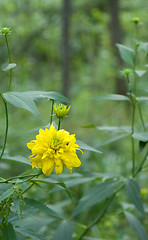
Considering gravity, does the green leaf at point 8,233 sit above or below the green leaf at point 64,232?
above

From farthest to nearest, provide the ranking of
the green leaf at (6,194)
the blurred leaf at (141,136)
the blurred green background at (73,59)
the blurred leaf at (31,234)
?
1. the blurred green background at (73,59)
2. the blurred leaf at (141,136)
3. the blurred leaf at (31,234)
4. the green leaf at (6,194)

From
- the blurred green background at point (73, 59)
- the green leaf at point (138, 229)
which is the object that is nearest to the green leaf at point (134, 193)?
the green leaf at point (138, 229)

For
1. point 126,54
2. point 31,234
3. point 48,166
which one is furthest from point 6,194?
point 126,54

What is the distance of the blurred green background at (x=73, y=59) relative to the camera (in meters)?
2.96

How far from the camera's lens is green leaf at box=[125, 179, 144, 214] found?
3.04 ft

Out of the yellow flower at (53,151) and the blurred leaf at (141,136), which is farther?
the blurred leaf at (141,136)

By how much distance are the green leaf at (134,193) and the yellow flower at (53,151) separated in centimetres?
40

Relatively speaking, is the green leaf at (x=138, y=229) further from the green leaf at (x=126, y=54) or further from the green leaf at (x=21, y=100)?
the green leaf at (x=21, y=100)

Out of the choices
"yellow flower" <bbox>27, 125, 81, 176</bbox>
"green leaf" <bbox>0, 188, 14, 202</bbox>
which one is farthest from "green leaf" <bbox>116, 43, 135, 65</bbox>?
"green leaf" <bbox>0, 188, 14, 202</bbox>

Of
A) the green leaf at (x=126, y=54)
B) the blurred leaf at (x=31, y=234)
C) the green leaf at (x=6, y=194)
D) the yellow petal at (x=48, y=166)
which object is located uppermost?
the green leaf at (x=126, y=54)

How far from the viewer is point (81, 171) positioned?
1.06 m

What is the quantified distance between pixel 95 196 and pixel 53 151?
436 millimetres

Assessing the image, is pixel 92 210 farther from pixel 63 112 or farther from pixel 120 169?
pixel 63 112

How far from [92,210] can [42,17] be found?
3.40 m
